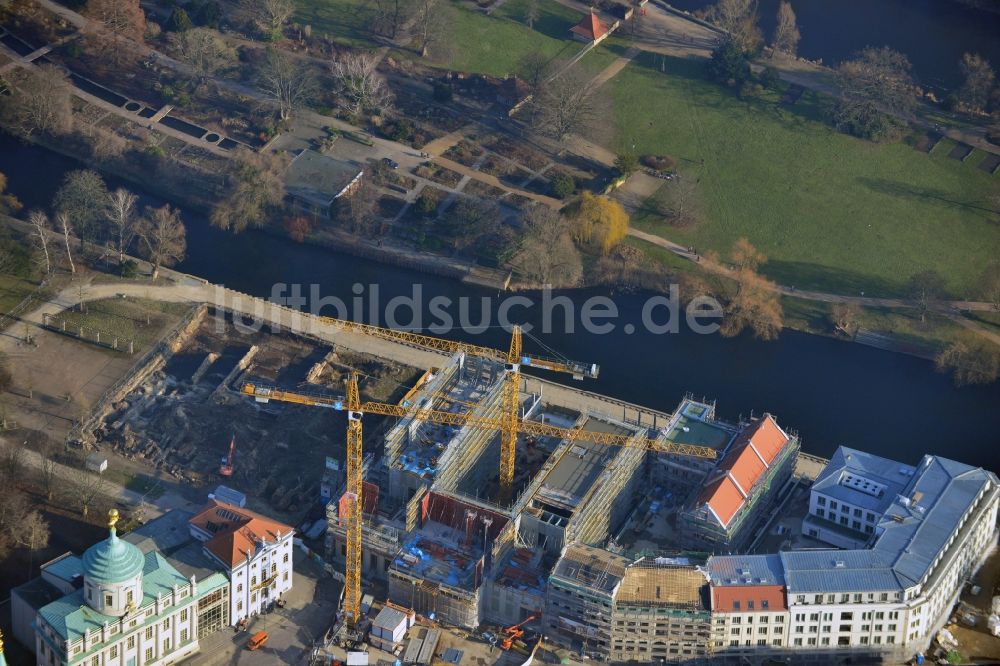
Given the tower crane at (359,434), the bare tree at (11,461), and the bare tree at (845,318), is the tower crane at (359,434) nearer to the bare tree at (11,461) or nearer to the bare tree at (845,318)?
the bare tree at (11,461)

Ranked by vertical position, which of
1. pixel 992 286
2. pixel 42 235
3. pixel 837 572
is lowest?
pixel 837 572

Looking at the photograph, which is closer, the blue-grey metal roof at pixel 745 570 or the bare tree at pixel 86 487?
the blue-grey metal roof at pixel 745 570

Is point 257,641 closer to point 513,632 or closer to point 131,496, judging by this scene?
point 513,632

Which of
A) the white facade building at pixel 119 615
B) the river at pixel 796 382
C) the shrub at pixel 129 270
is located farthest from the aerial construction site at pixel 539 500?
the white facade building at pixel 119 615

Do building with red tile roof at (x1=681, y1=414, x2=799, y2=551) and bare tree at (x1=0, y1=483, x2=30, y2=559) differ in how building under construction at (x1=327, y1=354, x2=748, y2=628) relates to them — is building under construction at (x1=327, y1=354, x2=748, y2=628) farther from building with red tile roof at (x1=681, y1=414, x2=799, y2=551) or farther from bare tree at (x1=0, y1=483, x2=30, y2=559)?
bare tree at (x1=0, y1=483, x2=30, y2=559)

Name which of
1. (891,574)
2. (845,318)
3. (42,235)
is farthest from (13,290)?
(891,574)

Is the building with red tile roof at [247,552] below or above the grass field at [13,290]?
below

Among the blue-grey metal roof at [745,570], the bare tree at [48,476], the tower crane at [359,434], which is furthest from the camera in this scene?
the bare tree at [48,476]
